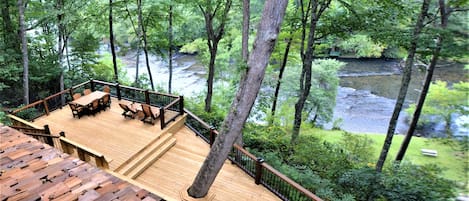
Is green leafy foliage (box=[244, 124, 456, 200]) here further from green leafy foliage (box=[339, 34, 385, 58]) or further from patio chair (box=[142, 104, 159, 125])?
green leafy foliage (box=[339, 34, 385, 58])

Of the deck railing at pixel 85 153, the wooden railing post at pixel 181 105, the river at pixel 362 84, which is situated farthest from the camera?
the river at pixel 362 84

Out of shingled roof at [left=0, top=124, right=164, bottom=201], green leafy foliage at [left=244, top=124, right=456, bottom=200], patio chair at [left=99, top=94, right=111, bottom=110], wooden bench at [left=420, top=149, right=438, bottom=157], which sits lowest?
wooden bench at [left=420, top=149, right=438, bottom=157]

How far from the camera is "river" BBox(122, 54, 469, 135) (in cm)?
1834

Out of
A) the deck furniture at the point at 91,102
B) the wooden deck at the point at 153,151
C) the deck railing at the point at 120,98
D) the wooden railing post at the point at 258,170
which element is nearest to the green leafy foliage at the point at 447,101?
the wooden railing post at the point at 258,170

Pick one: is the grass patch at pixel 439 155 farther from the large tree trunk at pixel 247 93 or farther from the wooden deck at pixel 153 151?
the large tree trunk at pixel 247 93

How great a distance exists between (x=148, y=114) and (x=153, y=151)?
1.58 m

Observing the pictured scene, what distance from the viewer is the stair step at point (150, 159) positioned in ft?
22.5

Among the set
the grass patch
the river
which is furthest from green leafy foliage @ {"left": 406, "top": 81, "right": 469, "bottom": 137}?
the river

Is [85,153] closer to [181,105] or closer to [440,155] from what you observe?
[181,105]

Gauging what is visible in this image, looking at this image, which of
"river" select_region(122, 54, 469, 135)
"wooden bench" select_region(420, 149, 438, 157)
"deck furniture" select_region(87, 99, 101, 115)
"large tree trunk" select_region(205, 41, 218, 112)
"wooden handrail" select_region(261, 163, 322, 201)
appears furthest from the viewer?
"river" select_region(122, 54, 469, 135)

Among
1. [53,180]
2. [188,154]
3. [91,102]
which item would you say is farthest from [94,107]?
[53,180]

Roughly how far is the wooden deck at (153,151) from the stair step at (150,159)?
3cm

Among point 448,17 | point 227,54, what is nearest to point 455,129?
point 448,17

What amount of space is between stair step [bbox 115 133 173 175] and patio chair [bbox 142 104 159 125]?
0.83 m
